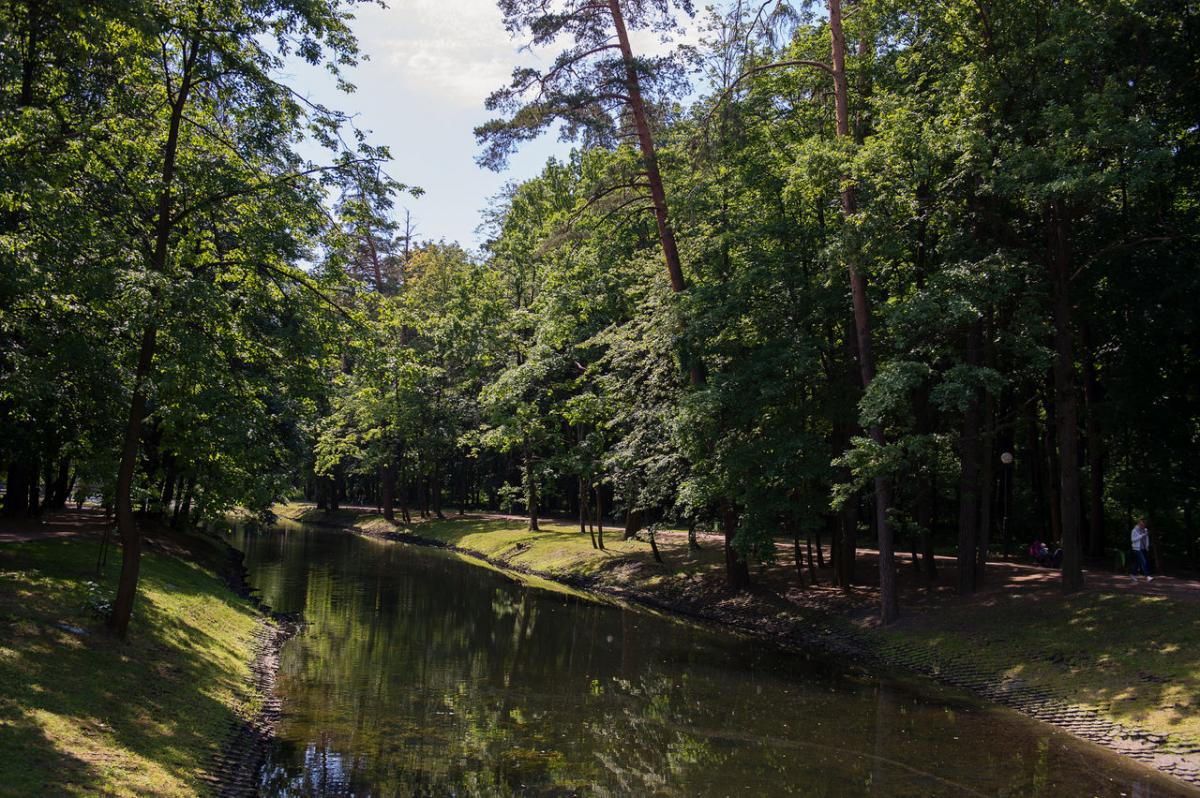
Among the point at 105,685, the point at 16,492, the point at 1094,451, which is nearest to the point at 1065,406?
the point at 1094,451

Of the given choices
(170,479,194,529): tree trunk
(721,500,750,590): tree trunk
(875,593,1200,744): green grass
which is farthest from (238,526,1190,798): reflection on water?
(170,479,194,529): tree trunk

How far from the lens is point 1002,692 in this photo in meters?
15.6

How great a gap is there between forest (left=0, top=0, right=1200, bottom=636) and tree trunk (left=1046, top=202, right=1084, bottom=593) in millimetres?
103

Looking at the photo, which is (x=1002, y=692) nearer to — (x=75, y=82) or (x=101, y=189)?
(x=101, y=189)

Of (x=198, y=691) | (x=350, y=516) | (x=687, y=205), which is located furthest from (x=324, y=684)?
(x=350, y=516)

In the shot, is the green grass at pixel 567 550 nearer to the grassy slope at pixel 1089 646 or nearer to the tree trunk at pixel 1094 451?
the grassy slope at pixel 1089 646

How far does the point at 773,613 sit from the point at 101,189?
19.2 metres

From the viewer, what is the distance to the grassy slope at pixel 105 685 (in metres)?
8.02

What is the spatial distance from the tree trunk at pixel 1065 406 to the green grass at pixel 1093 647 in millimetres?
977

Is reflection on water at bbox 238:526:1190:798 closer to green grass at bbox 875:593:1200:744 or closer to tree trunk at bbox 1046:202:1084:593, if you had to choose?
green grass at bbox 875:593:1200:744

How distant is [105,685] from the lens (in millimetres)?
10344

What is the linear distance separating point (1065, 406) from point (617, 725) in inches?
516

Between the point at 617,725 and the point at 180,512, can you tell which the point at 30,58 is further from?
the point at 180,512

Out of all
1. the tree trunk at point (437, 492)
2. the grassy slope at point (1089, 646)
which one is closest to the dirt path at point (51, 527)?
the grassy slope at point (1089, 646)
